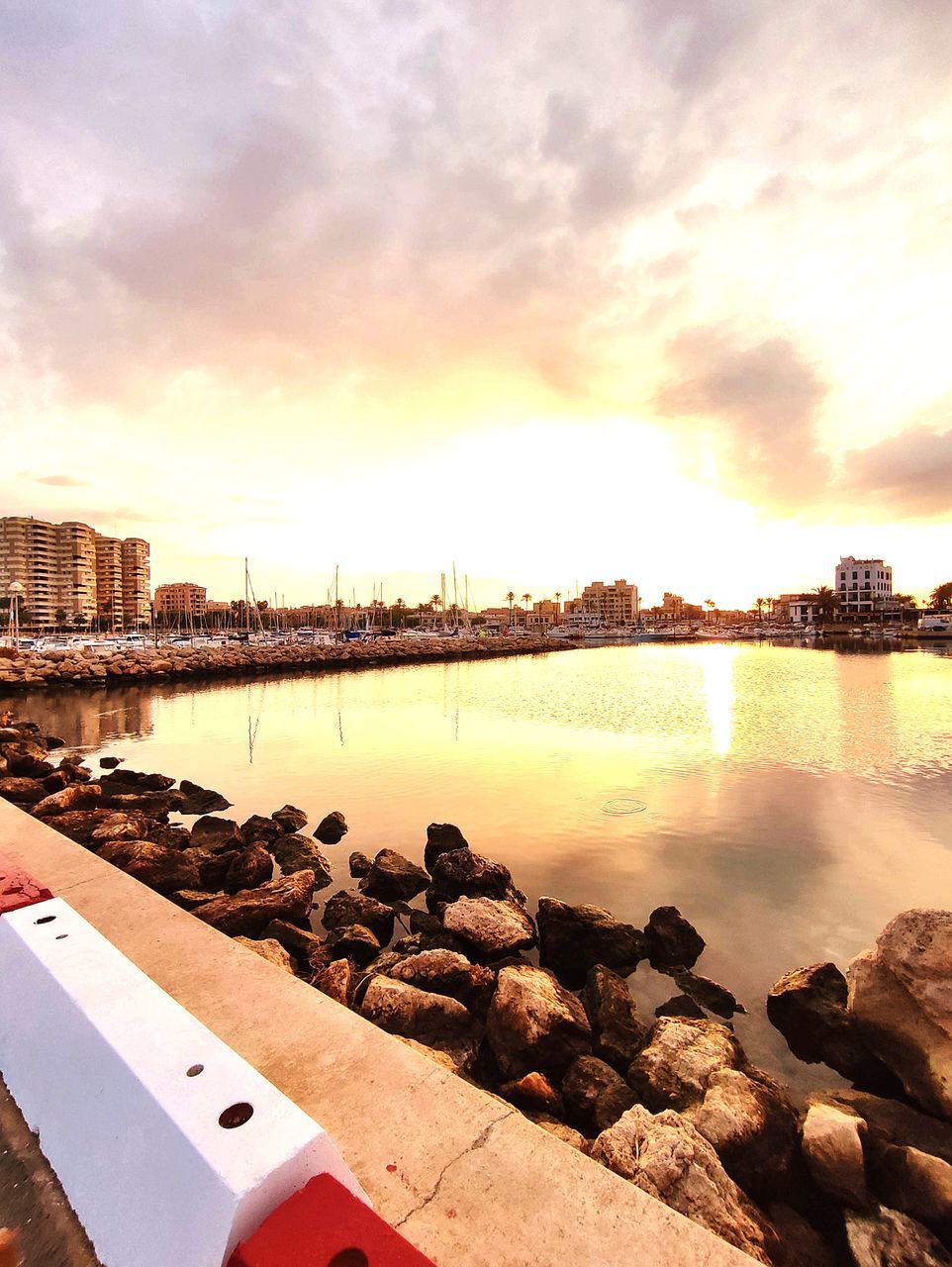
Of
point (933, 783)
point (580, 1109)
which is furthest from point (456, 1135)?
point (933, 783)

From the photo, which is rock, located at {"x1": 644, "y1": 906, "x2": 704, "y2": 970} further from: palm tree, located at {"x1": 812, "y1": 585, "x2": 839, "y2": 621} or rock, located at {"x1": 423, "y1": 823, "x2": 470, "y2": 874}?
palm tree, located at {"x1": 812, "y1": 585, "x2": 839, "y2": 621}

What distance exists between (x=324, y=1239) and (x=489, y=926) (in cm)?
607

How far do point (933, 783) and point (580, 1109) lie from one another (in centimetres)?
1648

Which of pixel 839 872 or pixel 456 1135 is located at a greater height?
pixel 456 1135

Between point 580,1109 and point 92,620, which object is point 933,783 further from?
point 92,620

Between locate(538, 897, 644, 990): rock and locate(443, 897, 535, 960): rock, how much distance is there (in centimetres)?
31

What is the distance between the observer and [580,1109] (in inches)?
186

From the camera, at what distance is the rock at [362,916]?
8.02 metres

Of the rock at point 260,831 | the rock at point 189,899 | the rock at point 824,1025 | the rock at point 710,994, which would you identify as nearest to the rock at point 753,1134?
the rock at point 824,1025

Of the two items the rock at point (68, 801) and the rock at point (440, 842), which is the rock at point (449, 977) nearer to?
the rock at point (440, 842)

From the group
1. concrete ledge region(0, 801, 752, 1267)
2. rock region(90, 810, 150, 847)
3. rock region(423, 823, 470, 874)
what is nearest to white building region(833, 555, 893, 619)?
rock region(423, 823, 470, 874)

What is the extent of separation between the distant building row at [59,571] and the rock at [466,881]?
172m

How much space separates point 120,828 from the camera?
9.93 metres

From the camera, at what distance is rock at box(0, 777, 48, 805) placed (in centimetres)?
1283
